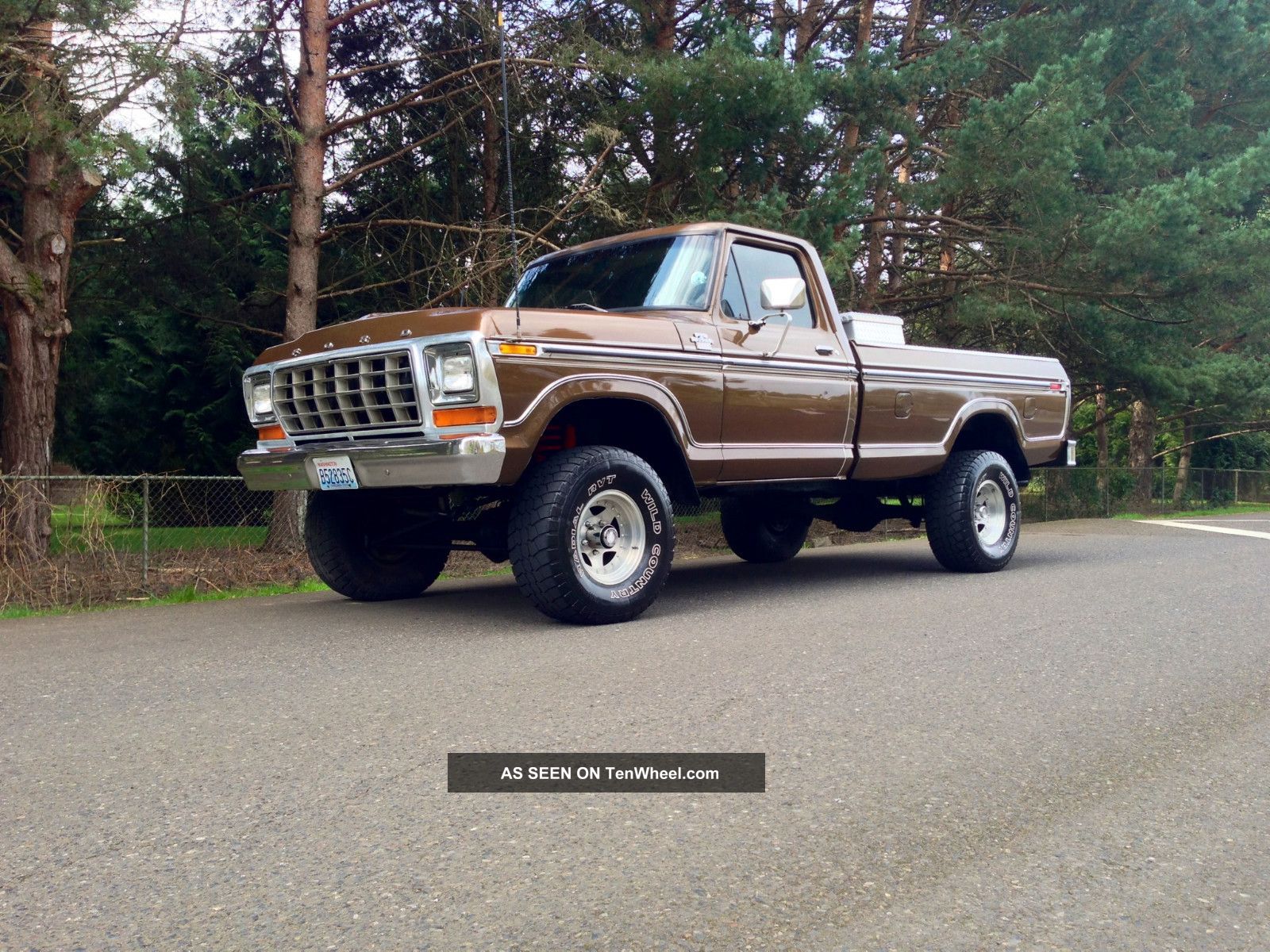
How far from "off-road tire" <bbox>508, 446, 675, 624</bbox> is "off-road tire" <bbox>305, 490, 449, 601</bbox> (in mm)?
1359

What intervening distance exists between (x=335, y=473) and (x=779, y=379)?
115 inches

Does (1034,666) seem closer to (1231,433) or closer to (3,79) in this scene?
(3,79)

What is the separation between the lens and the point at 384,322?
6277 mm

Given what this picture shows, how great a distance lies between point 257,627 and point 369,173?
33.6 feet

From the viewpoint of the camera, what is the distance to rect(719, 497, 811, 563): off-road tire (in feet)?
33.3

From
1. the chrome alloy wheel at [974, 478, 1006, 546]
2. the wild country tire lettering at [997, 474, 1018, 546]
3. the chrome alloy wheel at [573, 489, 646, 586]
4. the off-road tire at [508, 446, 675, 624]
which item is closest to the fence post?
the off-road tire at [508, 446, 675, 624]

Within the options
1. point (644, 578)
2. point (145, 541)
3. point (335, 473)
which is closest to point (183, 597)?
point (145, 541)

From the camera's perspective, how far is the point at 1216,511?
30.5 m

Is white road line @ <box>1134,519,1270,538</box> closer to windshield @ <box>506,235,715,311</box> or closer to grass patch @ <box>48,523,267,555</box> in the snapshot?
windshield @ <box>506,235,715,311</box>

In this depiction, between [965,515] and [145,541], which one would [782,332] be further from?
[145,541]

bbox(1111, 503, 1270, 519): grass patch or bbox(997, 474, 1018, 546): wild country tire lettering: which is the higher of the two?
bbox(997, 474, 1018, 546): wild country tire lettering

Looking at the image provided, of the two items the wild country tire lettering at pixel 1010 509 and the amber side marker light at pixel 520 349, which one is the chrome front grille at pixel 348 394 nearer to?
the amber side marker light at pixel 520 349

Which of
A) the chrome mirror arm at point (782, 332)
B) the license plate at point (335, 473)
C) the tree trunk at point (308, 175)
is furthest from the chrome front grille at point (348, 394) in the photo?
the tree trunk at point (308, 175)

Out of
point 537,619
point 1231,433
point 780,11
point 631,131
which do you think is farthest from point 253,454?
point 1231,433
